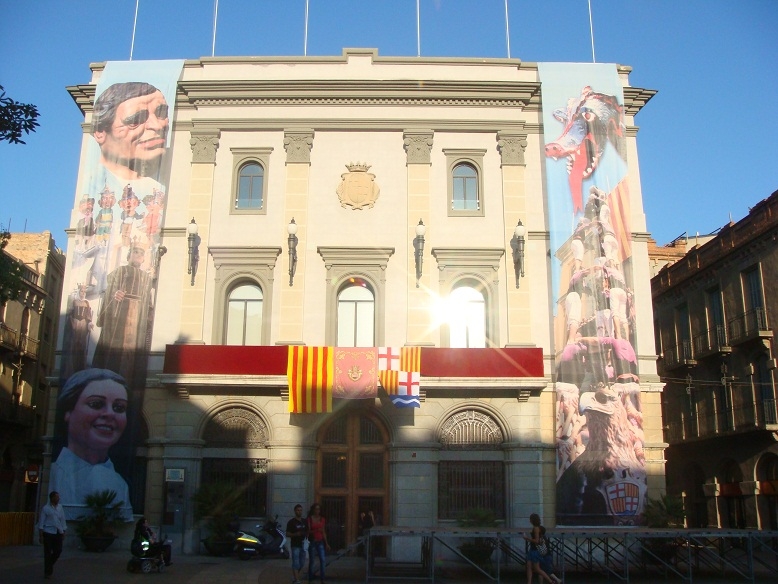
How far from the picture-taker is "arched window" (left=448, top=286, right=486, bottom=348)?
26125 mm

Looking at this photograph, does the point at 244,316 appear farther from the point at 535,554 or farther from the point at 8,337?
the point at 8,337

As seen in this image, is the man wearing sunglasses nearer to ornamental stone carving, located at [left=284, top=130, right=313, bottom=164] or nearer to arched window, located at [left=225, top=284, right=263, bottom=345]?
ornamental stone carving, located at [left=284, top=130, right=313, bottom=164]

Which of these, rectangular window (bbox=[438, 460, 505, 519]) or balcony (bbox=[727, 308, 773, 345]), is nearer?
rectangular window (bbox=[438, 460, 505, 519])

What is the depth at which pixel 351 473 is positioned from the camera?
82.1 ft

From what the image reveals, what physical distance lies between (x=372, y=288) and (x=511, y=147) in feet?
22.4

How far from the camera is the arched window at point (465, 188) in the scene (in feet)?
89.4

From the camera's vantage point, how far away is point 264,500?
24516 mm

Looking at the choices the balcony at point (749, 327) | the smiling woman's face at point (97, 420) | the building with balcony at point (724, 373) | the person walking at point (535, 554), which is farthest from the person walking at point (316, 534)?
the balcony at point (749, 327)

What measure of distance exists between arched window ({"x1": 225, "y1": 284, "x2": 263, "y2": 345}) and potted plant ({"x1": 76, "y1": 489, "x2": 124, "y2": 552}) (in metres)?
5.96

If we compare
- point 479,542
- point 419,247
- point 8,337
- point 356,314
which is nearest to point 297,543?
point 479,542

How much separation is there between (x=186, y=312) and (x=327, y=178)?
21.2 feet

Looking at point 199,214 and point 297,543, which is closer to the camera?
point 297,543

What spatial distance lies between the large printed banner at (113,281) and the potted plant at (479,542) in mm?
10005

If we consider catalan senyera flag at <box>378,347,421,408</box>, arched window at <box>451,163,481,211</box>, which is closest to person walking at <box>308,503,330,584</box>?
catalan senyera flag at <box>378,347,421,408</box>
